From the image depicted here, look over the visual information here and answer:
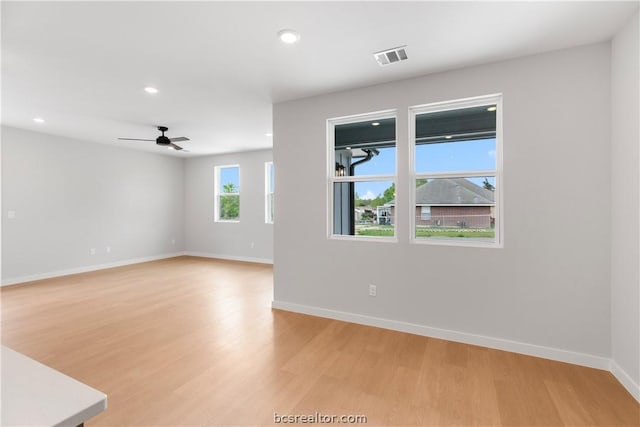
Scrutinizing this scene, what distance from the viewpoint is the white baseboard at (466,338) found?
8.29ft

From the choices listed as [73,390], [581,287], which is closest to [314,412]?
[73,390]

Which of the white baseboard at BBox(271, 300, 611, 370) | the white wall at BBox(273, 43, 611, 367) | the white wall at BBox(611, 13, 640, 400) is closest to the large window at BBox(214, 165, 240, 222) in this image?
the white baseboard at BBox(271, 300, 611, 370)

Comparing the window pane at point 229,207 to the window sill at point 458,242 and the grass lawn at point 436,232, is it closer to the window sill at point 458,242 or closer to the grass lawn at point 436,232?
the grass lawn at point 436,232

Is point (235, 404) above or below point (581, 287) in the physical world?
below

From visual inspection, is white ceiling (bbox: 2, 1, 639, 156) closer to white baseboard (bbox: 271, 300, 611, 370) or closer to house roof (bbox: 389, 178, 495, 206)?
house roof (bbox: 389, 178, 495, 206)

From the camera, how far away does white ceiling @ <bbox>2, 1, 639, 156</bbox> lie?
2092 millimetres

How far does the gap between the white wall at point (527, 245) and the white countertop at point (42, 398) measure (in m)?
2.93

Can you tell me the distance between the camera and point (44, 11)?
2.11m

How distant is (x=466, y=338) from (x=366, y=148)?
7.63 ft

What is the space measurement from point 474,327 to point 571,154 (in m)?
1.80

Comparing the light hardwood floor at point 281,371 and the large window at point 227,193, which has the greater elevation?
the large window at point 227,193

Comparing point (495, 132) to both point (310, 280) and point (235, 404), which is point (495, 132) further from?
point (235, 404)

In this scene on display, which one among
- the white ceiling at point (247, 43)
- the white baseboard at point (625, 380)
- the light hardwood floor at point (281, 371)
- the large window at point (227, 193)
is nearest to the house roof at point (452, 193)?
the white ceiling at point (247, 43)

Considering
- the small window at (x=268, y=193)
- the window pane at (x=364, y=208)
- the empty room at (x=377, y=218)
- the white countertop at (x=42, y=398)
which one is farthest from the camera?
the small window at (x=268, y=193)
